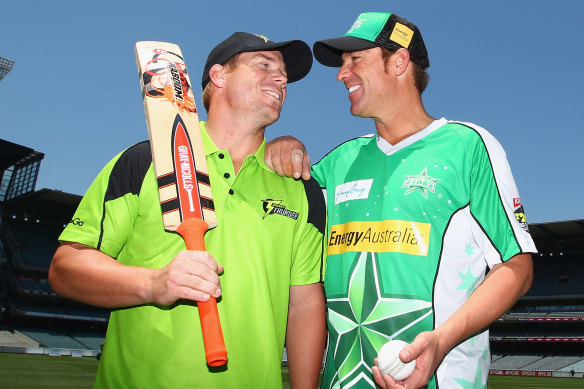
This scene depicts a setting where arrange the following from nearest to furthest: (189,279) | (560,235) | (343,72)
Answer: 1. (189,279)
2. (343,72)
3. (560,235)

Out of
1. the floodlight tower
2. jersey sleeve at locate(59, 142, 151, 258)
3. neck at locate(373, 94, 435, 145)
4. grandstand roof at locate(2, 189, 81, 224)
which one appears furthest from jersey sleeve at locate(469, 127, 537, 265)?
the floodlight tower

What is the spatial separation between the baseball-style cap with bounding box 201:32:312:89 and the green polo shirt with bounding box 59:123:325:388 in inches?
22.5

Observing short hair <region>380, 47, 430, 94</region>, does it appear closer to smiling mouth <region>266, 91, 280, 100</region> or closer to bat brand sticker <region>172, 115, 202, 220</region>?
smiling mouth <region>266, 91, 280, 100</region>

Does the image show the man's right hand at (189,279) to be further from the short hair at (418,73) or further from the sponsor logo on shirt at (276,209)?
the short hair at (418,73)

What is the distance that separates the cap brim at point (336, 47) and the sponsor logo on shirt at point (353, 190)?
70 centimetres

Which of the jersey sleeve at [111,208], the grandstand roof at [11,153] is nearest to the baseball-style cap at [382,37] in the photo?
the jersey sleeve at [111,208]

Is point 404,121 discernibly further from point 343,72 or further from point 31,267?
point 31,267

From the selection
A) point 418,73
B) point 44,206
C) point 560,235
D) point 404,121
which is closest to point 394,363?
point 404,121

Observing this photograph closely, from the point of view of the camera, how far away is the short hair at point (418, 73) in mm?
2768

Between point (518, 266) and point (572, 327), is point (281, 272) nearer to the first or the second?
point (518, 266)

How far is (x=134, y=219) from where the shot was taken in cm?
223

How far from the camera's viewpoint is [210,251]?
220cm

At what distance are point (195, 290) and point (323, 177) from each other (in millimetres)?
1316

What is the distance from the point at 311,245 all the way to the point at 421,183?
1.89 ft
